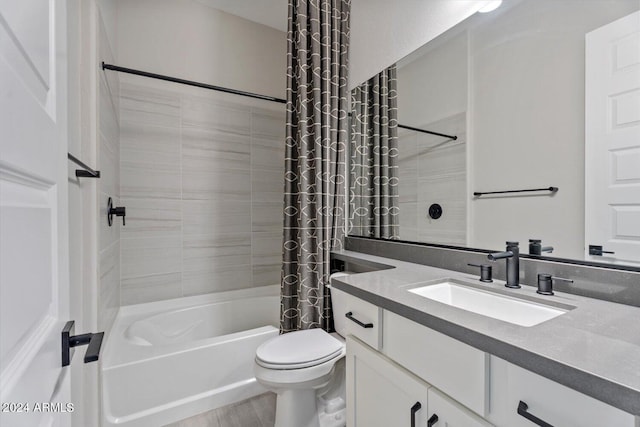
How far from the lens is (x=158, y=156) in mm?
2256

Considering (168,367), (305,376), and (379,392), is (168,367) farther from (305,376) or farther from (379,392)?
(379,392)

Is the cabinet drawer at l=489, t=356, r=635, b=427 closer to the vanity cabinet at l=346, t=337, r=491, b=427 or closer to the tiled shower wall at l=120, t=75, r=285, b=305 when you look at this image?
the vanity cabinet at l=346, t=337, r=491, b=427

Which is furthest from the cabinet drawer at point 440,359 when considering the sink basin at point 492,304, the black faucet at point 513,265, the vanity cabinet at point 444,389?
the black faucet at point 513,265

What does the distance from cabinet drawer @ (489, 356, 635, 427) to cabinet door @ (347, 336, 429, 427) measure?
0.21 meters

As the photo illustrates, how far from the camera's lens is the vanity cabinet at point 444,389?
1.84 ft

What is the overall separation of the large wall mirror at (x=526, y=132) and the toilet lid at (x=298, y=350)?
0.72m

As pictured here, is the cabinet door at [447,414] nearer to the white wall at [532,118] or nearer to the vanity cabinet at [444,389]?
the vanity cabinet at [444,389]

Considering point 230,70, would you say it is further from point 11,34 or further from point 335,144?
point 11,34

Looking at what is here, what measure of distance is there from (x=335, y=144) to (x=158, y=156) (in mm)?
1379

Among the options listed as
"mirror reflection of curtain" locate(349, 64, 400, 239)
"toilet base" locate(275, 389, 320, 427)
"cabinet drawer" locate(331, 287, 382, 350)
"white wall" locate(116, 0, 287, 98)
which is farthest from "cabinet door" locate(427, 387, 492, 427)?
"white wall" locate(116, 0, 287, 98)

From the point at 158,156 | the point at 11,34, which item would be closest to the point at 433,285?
the point at 11,34

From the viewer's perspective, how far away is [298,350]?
57.1 inches

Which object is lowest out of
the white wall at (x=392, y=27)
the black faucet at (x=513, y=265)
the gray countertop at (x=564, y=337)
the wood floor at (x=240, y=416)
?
the wood floor at (x=240, y=416)

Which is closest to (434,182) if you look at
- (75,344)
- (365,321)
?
(365,321)
